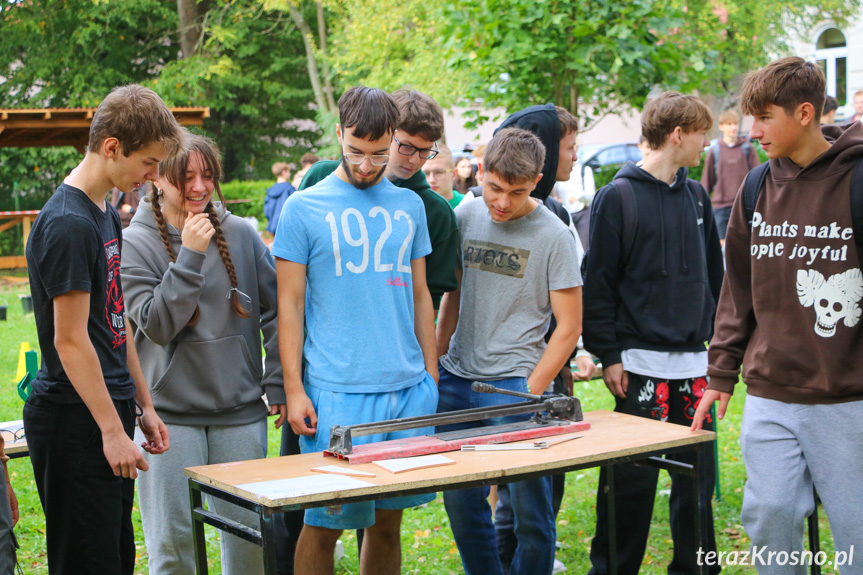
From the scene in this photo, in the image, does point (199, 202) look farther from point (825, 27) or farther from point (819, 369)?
point (825, 27)

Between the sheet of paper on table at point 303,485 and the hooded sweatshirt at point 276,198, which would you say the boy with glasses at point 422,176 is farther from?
the hooded sweatshirt at point 276,198

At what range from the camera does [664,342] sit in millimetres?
3561

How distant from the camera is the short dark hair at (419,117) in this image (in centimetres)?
316

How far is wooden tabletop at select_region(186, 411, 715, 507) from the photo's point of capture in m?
2.46

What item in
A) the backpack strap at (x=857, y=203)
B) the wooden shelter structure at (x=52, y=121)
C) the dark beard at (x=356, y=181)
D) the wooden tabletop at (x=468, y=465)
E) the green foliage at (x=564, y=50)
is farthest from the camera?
the wooden shelter structure at (x=52, y=121)

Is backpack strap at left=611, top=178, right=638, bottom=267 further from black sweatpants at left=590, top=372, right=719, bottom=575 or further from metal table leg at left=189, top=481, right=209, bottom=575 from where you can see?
metal table leg at left=189, top=481, right=209, bottom=575

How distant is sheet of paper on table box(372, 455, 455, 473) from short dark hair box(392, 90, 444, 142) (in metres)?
1.18

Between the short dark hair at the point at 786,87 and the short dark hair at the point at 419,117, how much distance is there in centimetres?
106

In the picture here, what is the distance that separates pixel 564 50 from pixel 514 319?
491 cm

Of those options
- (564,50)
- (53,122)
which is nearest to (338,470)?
(564,50)

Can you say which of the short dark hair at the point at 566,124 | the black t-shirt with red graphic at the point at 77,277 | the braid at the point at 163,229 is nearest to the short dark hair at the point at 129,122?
the black t-shirt with red graphic at the point at 77,277

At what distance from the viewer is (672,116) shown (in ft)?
11.9

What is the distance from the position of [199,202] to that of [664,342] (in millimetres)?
1896

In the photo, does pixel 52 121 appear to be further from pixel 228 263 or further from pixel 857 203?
pixel 857 203
